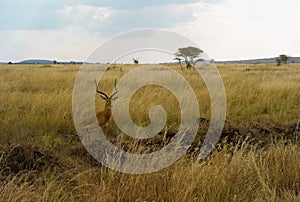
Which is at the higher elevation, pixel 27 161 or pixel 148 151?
pixel 148 151

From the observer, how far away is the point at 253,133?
677 centimetres

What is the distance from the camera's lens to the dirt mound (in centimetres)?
466

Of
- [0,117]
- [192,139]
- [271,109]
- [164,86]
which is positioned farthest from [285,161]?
[164,86]

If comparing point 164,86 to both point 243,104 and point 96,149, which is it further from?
point 96,149

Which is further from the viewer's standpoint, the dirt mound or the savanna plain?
the dirt mound

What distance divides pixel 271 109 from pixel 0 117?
19.5 feet

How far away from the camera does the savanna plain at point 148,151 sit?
350 centimetres

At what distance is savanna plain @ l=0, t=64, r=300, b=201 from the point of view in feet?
11.5

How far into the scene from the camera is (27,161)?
191 inches

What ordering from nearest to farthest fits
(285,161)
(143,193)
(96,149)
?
(143,193), (285,161), (96,149)

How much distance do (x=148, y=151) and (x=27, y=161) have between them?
5.13ft

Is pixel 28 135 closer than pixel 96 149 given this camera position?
No

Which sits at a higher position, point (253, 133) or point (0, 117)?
point (0, 117)

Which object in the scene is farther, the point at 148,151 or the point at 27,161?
the point at 27,161
